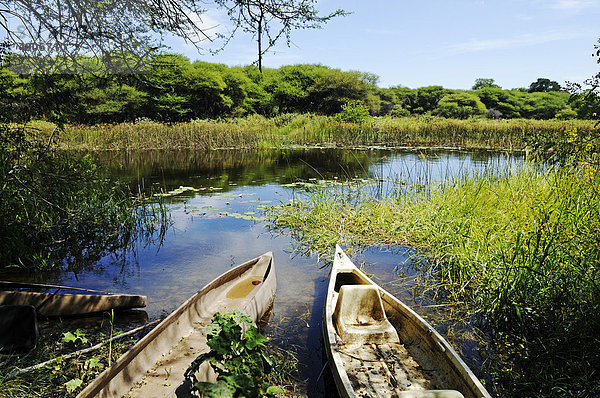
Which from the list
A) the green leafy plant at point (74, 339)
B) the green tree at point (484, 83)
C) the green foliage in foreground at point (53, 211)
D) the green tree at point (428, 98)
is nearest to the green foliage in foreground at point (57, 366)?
the green leafy plant at point (74, 339)

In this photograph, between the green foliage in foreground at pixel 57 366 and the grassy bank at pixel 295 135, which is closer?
the green foliage in foreground at pixel 57 366

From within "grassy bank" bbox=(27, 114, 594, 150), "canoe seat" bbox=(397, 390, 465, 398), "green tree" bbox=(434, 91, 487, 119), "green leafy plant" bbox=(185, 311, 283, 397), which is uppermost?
"green tree" bbox=(434, 91, 487, 119)

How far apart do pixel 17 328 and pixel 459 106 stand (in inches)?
Answer: 2001

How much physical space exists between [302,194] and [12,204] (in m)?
5.95

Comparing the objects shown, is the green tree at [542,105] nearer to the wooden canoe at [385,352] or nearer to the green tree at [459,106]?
the green tree at [459,106]

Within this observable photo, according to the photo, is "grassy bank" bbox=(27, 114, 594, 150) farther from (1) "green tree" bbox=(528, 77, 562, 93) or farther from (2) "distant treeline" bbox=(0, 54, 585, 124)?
(1) "green tree" bbox=(528, 77, 562, 93)

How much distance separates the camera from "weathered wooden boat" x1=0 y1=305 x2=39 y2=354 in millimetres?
3098

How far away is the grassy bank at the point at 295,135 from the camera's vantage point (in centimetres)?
1897

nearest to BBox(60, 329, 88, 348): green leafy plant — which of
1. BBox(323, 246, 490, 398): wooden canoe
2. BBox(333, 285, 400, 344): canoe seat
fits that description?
BBox(323, 246, 490, 398): wooden canoe

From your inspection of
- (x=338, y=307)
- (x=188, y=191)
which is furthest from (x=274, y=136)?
(x=338, y=307)

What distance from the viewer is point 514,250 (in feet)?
12.9

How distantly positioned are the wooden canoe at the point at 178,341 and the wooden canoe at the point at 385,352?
911mm

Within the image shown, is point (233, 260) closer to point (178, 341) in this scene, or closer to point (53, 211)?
point (178, 341)

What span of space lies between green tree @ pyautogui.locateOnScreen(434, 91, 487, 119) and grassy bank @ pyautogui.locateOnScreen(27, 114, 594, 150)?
2486cm
